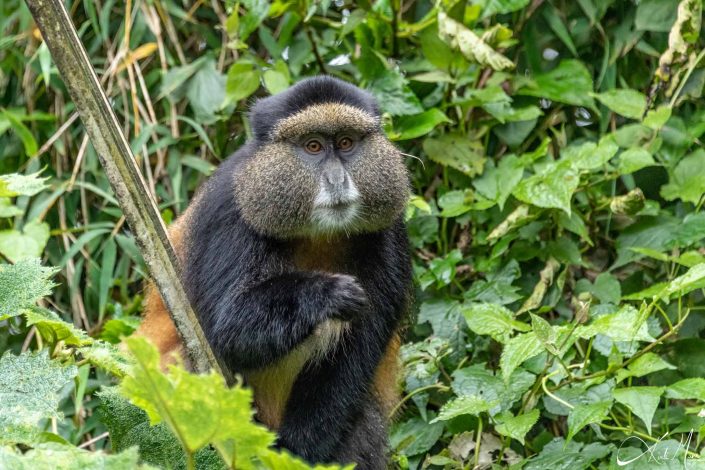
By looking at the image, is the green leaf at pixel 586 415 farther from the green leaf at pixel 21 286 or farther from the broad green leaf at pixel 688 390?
the green leaf at pixel 21 286

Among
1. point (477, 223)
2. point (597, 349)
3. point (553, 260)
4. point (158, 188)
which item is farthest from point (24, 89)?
point (597, 349)

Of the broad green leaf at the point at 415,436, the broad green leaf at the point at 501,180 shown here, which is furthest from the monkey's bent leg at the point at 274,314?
the broad green leaf at the point at 501,180

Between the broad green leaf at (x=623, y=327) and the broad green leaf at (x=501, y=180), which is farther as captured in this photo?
the broad green leaf at (x=501, y=180)

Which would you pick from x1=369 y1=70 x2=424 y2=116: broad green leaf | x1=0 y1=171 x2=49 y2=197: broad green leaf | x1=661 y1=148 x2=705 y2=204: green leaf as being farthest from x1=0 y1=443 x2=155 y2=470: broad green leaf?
x1=661 y1=148 x2=705 y2=204: green leaf

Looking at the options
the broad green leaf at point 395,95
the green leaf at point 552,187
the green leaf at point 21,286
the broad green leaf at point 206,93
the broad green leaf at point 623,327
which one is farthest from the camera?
the broad green leaf at point 206,93

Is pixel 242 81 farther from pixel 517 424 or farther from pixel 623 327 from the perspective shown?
pixel 623 327

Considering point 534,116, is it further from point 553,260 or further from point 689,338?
point 689,338

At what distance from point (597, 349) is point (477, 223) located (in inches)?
45.9

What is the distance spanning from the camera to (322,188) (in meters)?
3.88

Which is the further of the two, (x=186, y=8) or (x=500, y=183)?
(x=186, y=8)

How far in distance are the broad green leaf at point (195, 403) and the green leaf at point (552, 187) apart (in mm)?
2992

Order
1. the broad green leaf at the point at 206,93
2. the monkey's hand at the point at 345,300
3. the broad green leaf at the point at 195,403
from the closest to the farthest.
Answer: the broad green leaf at the point at 195,403 → the monkey's hand at the point at 345,300 → the broad green leaf at the point at 206,93

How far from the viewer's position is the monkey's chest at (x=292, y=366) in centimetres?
402

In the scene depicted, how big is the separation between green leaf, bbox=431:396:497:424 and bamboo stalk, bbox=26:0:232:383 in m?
1.52
